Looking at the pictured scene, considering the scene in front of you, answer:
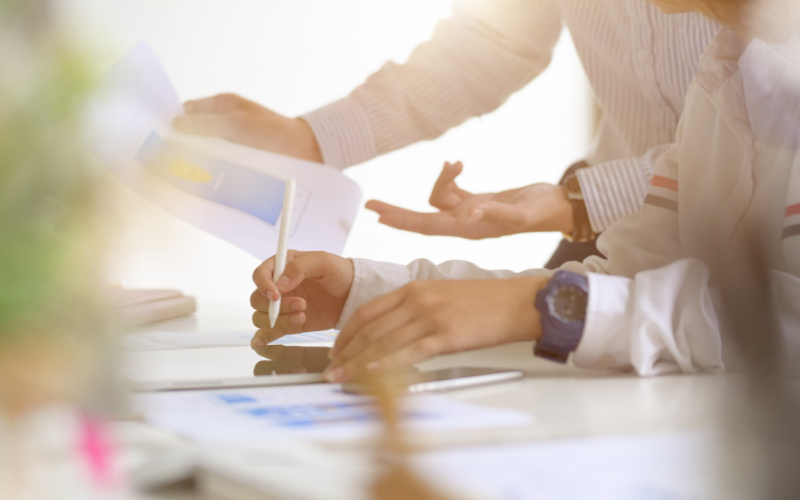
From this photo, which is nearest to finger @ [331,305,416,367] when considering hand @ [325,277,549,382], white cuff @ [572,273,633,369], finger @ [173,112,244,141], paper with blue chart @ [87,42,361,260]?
hand @ [325,277,549,382]

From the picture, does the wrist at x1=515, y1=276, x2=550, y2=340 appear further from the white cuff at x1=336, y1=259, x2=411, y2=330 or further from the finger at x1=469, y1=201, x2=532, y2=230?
the finger at x1=469, y1=201, x2=532, y2=230

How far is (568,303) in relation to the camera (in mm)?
454

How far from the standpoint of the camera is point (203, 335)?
0.69 metres

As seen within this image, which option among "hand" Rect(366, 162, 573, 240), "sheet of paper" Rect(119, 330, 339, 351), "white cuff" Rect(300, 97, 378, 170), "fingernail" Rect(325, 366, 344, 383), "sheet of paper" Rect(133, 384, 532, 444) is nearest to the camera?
"sheet of paper" Rect(133, 384, 532, 444)

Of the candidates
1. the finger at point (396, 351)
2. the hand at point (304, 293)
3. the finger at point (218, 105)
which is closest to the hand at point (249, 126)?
the finger at point (218, 105)

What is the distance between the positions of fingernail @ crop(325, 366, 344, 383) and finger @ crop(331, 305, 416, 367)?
12 millimetres

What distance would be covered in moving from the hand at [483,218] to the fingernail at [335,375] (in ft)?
1.54

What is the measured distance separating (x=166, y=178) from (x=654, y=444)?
481mm

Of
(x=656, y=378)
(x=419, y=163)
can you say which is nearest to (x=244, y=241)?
(x=656, y=378)

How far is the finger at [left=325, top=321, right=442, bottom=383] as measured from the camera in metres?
0.40

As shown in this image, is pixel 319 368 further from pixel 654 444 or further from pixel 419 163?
pixel 419 163

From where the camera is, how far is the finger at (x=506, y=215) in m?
0.83

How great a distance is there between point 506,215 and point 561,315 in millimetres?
407

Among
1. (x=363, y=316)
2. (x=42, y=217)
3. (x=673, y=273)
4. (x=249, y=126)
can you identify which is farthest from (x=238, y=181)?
(x=42, y=217)
